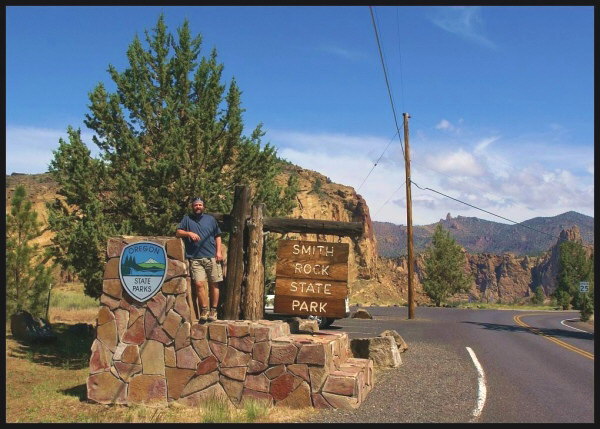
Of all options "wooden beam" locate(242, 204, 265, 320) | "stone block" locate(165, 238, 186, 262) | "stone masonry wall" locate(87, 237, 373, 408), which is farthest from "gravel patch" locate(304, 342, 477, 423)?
"stone block" locate(165, 238, 186, 262)

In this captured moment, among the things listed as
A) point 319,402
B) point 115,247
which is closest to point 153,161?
point 115,247

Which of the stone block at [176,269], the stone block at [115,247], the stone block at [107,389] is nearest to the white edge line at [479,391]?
the stone block at [176,269]

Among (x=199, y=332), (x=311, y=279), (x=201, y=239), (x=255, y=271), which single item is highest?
(x=201, y=239)

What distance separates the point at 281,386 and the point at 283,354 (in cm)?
49

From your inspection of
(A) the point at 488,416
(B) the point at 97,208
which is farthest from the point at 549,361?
(B) the point at 97,208

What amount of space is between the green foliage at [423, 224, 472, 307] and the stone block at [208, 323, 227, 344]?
44505 millimetres

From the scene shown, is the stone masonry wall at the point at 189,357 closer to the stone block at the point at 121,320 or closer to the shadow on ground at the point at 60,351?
the stone block at the point at 121,320

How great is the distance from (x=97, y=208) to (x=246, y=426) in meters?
8.48

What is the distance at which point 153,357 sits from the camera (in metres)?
8.95

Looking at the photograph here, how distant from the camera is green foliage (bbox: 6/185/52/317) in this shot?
17.3m

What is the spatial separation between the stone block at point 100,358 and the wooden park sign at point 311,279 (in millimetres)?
2954

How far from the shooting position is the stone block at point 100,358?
8977 mm

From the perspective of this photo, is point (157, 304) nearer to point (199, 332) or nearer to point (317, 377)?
point (199, 332)

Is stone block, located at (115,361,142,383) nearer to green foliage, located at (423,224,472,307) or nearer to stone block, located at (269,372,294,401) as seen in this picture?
stone block, located at (269,372,294,401)
